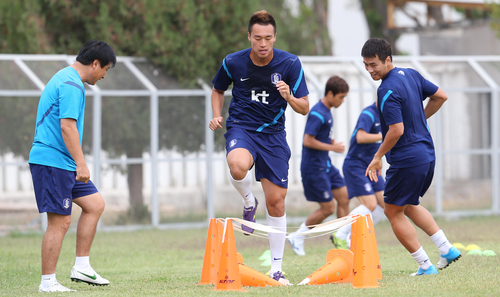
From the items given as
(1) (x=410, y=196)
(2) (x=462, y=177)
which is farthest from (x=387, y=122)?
(2) (x=462, y=177)

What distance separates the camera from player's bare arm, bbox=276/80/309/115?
5152 mm

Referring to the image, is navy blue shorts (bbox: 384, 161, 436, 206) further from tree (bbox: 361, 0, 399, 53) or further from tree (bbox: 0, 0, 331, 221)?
tree (bbox: 361, 0, 399, 53)

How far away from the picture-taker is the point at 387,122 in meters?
5.31

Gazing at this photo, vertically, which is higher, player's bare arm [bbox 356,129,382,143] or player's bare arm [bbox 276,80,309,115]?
player's bare arm [bbox 276,80,309,115]

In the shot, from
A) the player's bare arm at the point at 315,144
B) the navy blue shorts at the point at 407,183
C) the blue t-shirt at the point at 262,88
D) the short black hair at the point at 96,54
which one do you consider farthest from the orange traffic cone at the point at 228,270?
the player's bare arm at the point at 315,144

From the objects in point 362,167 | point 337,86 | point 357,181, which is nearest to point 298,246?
point 357,181

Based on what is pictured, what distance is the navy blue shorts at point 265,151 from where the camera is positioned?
18.1 ft

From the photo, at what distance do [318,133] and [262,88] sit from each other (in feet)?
8.59

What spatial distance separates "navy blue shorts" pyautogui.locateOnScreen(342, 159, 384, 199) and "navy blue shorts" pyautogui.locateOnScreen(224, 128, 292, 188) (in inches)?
100

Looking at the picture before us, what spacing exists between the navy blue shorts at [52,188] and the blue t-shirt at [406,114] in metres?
2.73

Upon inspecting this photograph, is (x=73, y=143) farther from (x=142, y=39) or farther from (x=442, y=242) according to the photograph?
(x=142, y=39)

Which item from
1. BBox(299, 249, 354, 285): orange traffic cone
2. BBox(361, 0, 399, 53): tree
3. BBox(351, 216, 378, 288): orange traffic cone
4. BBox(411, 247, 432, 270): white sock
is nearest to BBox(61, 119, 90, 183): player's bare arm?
BBox(299, 249, 354, 285): orange traffic cone

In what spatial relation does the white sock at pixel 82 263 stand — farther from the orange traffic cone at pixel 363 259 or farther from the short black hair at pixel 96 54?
the orange traffic cone at pixel 363 259

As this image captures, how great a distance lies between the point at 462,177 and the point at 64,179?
424 inches
